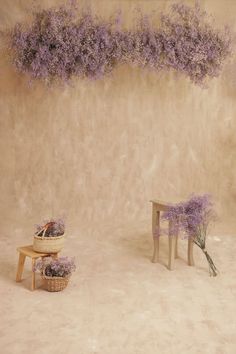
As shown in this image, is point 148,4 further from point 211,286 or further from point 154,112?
point 211,286

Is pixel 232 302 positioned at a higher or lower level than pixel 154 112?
lower

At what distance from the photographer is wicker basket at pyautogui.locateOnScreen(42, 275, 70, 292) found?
10.9ft

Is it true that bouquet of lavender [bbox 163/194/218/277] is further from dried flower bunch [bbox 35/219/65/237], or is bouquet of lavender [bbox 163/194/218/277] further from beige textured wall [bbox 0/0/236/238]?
beige textured wall [bbox 0/0/236/238]

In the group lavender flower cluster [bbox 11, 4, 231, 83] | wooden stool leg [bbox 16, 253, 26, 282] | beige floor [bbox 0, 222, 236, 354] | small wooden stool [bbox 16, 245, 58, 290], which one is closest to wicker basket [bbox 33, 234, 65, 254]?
small wooden stool [bbox 16, 245, 58, 290]

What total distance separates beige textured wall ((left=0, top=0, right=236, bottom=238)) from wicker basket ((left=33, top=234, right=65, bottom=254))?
1.40m

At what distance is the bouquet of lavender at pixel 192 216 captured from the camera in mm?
3682

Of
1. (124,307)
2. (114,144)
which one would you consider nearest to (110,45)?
(114,144)

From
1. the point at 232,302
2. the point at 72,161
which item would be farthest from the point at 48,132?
the point at 232,302

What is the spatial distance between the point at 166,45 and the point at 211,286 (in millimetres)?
2359

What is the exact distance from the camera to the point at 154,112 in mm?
4965

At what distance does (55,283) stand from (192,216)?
1159 mm

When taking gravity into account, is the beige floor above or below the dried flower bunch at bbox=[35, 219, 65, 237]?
below

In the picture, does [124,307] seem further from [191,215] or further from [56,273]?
[191,215]

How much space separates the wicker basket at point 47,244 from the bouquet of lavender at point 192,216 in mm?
887
